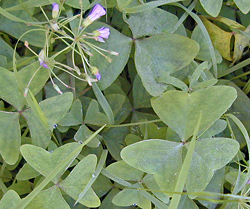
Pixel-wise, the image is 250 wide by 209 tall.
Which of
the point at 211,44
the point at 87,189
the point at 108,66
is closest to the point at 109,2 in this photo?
the point at 108,66

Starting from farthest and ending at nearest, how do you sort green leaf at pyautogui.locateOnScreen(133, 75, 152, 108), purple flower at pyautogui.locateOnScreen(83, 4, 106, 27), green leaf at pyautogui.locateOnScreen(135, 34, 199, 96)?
green leaf at pyautogui.locateOnScreen(133, 75, 152, 108) < green leaf at pyautogui.locateOnScreen(135, 34, 199, 96) < purple flower at pyautogui.locateOnScreen(83, 4, 106, 27)

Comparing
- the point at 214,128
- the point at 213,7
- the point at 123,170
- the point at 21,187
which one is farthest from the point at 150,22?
the point at 21,187

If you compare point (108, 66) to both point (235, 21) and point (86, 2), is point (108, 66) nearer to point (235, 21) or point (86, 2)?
point (86, 2)

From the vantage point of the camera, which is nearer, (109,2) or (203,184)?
(203,184)

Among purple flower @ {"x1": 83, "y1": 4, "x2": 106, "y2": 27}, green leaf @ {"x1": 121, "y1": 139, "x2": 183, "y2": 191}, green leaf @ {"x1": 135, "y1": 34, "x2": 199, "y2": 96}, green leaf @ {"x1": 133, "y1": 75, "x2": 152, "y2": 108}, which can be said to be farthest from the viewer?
green leaf @ {"x1": 133, "y1": 75, "x2": 152, "y2": 108}

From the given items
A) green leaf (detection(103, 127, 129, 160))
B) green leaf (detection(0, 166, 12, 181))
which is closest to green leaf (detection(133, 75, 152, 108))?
green leaf (detection(103, 127, 129, 160))

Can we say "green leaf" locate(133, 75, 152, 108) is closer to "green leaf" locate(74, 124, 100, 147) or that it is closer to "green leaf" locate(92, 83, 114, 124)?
"green leaf" locate(92, 83, 114, 124)

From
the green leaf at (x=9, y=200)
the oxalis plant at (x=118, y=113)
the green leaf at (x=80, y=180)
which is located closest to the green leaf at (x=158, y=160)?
the oxalis plant at (x=118, y=113)
